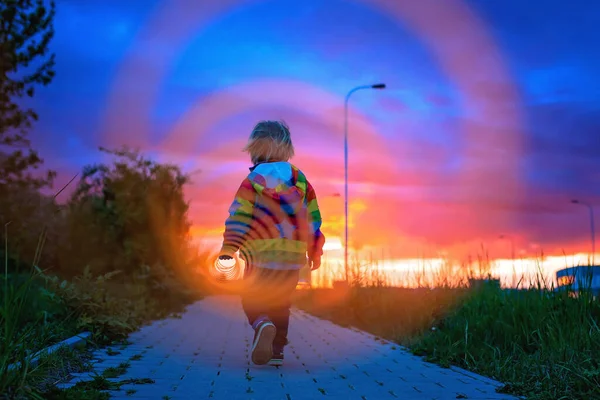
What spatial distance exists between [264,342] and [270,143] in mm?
1766

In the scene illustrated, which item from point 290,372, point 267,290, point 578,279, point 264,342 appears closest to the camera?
point 264,342

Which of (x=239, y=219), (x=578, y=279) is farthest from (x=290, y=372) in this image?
(x=578, y=279)

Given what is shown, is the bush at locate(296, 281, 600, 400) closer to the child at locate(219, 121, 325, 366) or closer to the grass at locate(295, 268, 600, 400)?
the grass at locate(295, 268, 600, 400)

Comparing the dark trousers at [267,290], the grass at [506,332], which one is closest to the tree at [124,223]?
the grass at [506,332]

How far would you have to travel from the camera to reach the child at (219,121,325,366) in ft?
18.7

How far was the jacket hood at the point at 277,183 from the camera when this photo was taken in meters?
5.71

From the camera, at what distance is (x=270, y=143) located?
231 inches

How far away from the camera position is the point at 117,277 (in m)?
14.7

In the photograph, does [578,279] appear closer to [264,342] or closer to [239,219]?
[264,342]

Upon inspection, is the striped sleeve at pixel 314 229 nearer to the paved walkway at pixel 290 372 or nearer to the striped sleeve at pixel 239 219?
the striped sleeve at pixel 239 219

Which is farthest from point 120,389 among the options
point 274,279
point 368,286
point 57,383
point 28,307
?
A: point 368,286

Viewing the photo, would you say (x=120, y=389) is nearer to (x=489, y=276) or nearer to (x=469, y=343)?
(x=469, y=343)

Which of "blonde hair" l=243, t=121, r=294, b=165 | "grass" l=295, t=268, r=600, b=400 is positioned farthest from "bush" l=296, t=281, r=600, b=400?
"blonde hair" l=243, t=121, r=294, b=165

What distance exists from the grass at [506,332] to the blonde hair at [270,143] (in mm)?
2595
